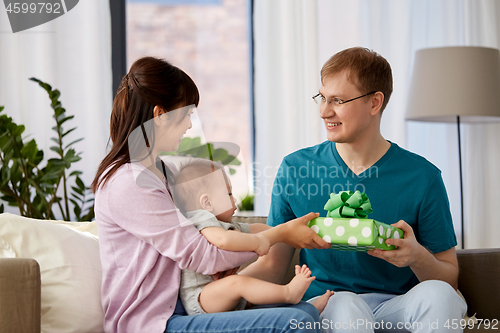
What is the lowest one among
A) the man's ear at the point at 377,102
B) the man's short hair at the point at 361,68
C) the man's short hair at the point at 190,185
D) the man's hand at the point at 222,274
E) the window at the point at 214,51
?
the man's hand at the point at 222,274

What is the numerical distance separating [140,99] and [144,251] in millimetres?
373

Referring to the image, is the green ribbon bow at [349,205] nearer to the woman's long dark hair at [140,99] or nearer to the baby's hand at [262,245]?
the baby's hand at [262,245]

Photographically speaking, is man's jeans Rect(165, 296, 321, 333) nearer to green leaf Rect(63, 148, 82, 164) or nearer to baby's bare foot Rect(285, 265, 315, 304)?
baby's bare foot Rect(285, 265, 315, 304)

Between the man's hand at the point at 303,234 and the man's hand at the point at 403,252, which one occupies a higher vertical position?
the man's hand at the point at 303,234

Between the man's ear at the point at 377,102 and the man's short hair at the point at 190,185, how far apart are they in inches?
22.2

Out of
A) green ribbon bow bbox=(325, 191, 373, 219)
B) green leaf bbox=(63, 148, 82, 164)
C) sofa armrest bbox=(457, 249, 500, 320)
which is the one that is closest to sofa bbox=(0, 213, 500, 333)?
sofa armrest bbox=(457, 249, 500, 320)

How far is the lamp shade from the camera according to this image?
7.64 ft

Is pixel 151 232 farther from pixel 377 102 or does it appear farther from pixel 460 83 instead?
pixel 460 83

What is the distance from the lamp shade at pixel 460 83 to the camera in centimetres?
233

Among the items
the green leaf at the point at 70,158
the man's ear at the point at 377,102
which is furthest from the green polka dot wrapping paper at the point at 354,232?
the green leaf at the point at 70,158

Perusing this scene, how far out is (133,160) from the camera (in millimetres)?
1141

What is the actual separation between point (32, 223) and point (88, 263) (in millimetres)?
193

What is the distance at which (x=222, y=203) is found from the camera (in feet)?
4.11

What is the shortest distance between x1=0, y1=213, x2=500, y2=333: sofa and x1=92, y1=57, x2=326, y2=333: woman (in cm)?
10
